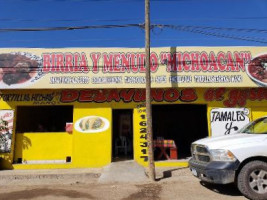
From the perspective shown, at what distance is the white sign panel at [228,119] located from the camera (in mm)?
11586

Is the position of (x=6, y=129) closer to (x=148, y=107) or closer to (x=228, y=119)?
(x=148, y=107)

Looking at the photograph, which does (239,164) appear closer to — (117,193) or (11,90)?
(117,193)

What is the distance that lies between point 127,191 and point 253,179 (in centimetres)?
307

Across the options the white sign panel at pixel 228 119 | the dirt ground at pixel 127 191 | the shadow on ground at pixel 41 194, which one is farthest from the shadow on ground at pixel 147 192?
the white sign panel at pixel 228 119

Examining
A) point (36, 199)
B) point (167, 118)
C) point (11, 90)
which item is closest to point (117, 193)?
point (36, 199)

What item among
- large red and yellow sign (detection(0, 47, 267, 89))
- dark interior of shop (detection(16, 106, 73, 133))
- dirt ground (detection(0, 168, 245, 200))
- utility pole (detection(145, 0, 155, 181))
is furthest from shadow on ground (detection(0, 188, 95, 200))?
dark interior of shop (detection(16, 106, 73, 133))

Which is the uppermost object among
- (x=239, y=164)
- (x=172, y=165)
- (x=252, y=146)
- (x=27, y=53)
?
(x=27, y=53)

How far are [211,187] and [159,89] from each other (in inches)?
209

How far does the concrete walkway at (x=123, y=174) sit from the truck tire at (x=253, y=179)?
330cm

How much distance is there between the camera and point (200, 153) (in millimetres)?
6770

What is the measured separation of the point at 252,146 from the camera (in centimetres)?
606

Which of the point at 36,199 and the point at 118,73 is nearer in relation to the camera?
the point at 36,199

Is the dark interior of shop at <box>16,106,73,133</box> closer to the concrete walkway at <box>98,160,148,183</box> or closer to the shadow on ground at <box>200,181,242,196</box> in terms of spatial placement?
the concrete walkway at <box>98,160,148,183</box>

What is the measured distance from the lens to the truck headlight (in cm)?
603
